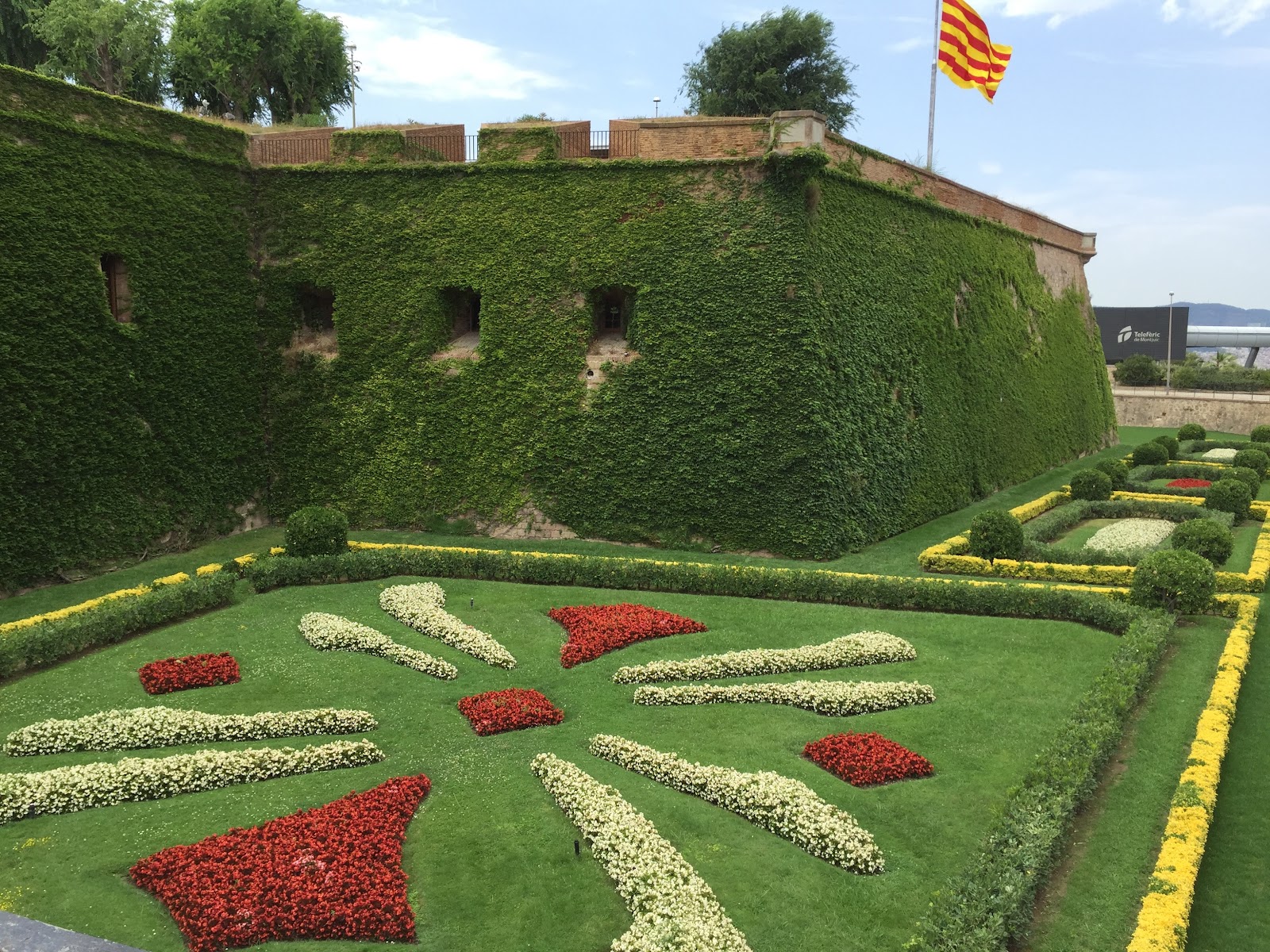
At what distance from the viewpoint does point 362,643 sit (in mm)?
12680

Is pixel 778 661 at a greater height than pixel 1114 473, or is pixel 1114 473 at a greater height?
pixel 1114 473

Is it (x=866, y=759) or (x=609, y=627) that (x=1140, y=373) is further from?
(x=866, y=759)

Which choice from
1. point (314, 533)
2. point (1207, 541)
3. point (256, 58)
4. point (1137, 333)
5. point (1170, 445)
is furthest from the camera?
point (1137, 333)

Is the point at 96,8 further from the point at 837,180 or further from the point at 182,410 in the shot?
the point at 837,180

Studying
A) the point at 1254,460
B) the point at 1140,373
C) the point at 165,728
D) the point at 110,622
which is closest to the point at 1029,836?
the point at 165,728

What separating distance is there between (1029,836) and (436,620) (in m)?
8.66

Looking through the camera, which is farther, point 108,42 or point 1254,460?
point 108,42

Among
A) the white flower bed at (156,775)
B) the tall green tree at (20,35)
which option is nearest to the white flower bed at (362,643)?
the white flower bed at (156,775)

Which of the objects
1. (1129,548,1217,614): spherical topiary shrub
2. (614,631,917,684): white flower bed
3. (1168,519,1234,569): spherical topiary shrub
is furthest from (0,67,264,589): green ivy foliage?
(1168,519,1234,569): spherical topiary shrub

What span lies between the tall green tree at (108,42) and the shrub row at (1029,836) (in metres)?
37.4

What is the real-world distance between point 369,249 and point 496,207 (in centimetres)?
292

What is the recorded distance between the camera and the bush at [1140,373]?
5578 centimetres

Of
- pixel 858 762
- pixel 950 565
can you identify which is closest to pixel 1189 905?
pixel 858 762

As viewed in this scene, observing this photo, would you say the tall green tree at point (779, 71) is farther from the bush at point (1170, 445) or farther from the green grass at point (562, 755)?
the green grass at point (562, 755)
